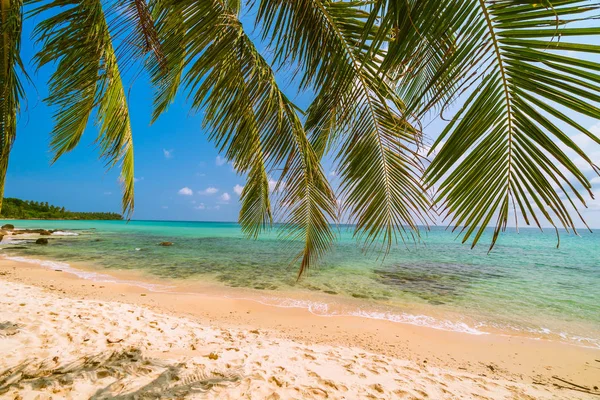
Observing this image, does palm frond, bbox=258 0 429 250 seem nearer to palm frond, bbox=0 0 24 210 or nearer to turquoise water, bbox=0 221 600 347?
palm frond, bbox=0 0 24 210

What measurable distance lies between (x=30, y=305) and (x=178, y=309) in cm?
231

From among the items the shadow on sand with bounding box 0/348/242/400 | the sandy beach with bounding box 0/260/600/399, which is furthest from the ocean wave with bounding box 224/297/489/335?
the shadow on sand with bounding box 0/348/242/400

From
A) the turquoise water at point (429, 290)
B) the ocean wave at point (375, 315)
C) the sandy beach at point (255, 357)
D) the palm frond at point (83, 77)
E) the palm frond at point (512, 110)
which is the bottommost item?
the turquoise water at point (429, 290)

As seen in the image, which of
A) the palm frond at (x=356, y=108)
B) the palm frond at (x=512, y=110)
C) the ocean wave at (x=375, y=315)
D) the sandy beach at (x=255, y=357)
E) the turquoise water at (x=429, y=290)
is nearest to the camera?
the palm frond at (x=512, y=110)

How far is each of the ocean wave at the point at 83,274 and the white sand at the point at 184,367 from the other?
3801mm

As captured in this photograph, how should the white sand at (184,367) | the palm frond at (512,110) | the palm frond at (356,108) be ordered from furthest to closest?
the white sand at (184,367) → the palm frond at (356,108) → the palm frond at (512,110)

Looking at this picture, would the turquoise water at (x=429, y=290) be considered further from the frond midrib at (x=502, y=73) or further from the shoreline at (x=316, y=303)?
the frond midrib at (x=502, y=73)

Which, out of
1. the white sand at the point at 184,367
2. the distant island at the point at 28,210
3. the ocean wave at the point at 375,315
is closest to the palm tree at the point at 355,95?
the white sand at the point at 184,367

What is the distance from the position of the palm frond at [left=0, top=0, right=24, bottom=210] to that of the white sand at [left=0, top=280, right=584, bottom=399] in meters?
1.62

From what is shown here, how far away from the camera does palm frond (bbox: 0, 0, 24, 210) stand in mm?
2227

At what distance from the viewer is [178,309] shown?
5926 mm

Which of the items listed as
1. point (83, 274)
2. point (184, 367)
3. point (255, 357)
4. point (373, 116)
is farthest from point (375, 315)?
point (83, 274)

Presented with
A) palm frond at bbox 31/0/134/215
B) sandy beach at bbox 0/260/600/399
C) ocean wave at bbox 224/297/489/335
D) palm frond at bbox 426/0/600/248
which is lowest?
ocean wave at bbox 224/297/489/335

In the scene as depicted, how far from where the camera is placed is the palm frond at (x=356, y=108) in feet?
5.93
